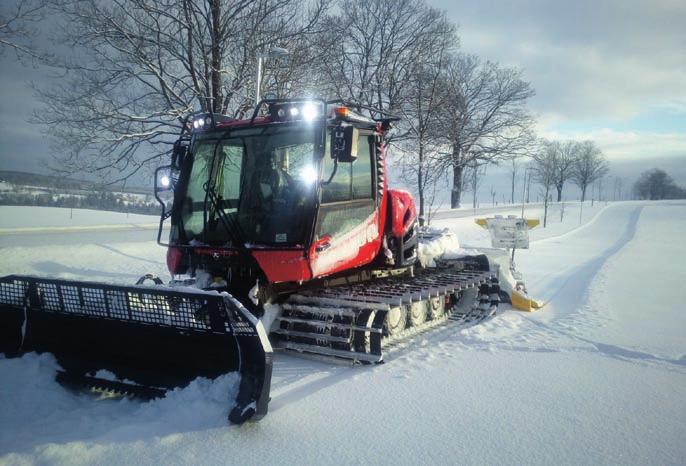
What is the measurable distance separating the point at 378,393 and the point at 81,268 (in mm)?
8384

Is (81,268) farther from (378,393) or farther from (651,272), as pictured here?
(651,272)

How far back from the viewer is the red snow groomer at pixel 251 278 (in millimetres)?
3764

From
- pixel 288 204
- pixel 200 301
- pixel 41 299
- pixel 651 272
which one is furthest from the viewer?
pixel 651 272

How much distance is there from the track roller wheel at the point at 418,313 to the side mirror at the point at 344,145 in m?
2.52

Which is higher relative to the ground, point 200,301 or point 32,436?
point 200,301

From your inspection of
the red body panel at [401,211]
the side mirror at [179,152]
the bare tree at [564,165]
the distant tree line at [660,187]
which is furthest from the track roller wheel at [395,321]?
the distant tree line at [660,187]

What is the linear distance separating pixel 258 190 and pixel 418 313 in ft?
9.53

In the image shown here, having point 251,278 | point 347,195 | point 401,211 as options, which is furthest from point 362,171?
point 251,278

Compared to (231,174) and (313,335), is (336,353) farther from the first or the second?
(231,174)

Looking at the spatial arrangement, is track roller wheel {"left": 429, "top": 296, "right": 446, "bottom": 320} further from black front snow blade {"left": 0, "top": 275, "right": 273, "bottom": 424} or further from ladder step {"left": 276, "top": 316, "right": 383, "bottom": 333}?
black front snow blade {"left": 0, "top": 275, "right": 273, "bottom": 424}

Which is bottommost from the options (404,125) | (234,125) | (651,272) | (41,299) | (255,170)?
(651,272)

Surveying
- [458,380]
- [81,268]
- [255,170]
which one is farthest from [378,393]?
[81,268]

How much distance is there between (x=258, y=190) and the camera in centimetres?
481

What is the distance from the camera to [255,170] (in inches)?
191
